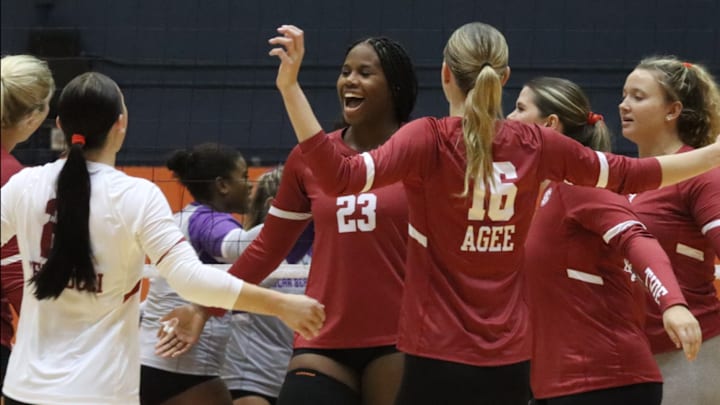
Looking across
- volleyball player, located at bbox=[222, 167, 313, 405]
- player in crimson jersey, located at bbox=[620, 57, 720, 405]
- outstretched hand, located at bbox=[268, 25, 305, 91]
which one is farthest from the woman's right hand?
volleyball player, located at bbox=[222, 167, 313, 405]

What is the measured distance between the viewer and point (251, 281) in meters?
3.65

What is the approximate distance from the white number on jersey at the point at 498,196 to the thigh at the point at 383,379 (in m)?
0.63

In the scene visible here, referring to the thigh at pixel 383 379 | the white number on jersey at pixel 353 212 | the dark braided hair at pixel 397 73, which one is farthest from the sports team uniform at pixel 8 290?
the dark braided hair at pixel 397 73

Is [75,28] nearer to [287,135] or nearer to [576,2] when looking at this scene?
[287,135]

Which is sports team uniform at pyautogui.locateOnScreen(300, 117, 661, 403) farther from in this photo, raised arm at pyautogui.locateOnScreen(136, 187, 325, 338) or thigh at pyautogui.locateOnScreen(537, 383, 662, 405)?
thigh at pyautogui.locateOnScreen(537, 383, 662, 405)

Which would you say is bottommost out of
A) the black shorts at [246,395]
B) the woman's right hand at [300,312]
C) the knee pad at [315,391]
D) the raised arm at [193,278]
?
the black shorts at [246,395]

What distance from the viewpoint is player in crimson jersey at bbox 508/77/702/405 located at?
339cm

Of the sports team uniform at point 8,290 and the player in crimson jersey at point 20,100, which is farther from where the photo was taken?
the sports team uniform at point 8,290

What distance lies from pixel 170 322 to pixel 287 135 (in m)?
4.01

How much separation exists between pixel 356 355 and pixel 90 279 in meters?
0.93

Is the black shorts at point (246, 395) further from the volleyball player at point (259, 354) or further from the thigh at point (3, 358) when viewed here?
the thigh at point (3, 358)

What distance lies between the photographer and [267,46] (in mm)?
7699

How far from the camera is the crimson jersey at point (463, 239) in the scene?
2951 mm

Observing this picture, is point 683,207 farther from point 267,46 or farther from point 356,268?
point 267,46
